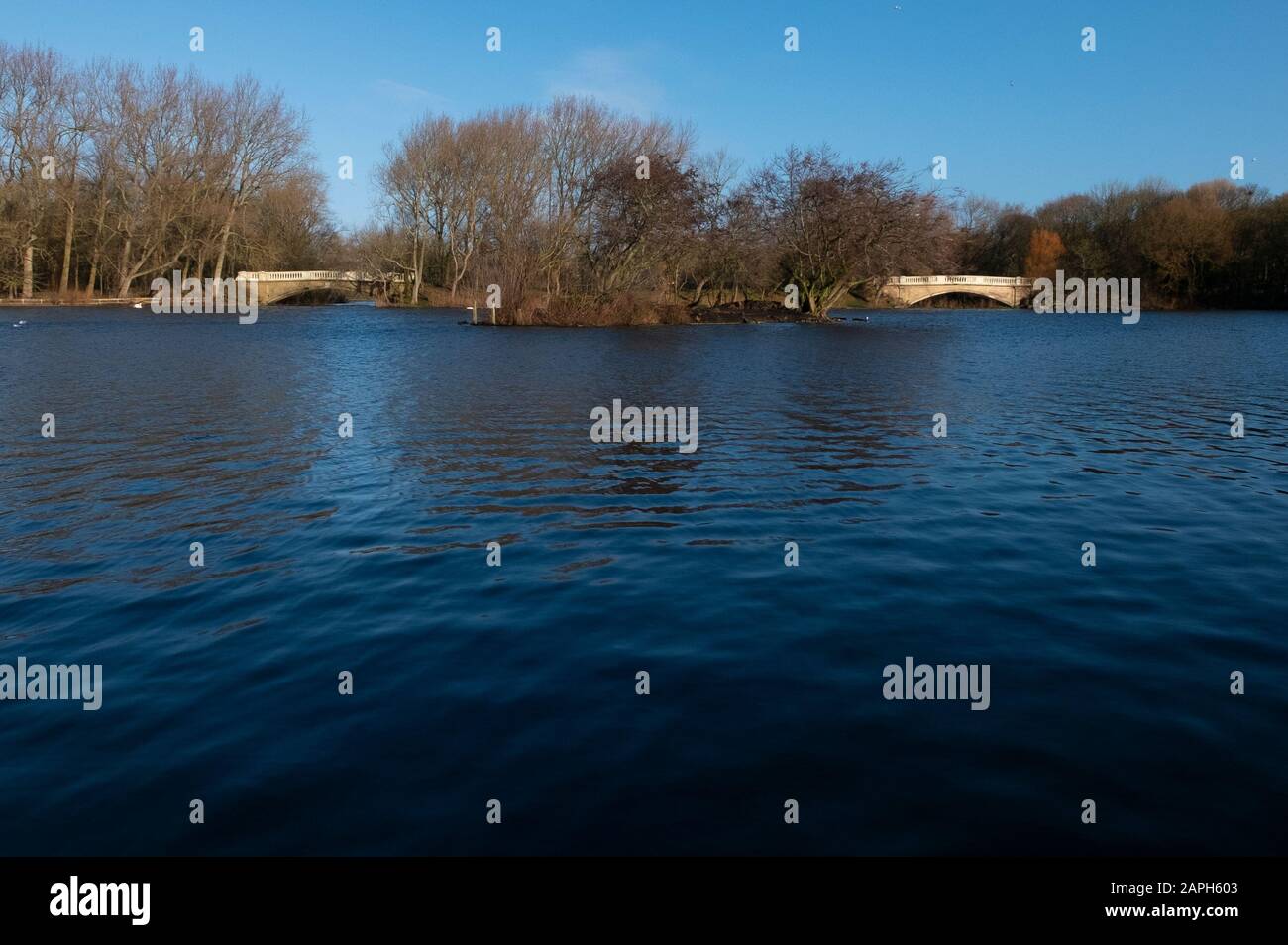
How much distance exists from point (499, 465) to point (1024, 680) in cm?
926

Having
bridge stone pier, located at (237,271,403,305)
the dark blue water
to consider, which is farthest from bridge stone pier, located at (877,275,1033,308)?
the dark blue water

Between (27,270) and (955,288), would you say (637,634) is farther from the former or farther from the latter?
(955,288)

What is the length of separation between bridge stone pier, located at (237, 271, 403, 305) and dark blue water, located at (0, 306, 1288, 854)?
245ft

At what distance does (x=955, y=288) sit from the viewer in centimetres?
9525

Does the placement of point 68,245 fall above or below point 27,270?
above

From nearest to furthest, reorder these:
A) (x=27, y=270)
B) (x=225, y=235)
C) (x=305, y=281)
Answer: (x=27, y=270) → (x=225, y=235) → (x=305, y=281)

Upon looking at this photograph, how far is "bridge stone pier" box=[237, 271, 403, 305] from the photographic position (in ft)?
286

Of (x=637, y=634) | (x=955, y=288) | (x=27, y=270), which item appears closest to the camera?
(x=637, y=634)

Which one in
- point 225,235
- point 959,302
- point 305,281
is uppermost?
point 225,235

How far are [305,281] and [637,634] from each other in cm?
9083

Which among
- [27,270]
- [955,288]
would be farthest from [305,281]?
[955,288]

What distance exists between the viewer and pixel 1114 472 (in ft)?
46.1

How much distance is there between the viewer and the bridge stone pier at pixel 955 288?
309ft
